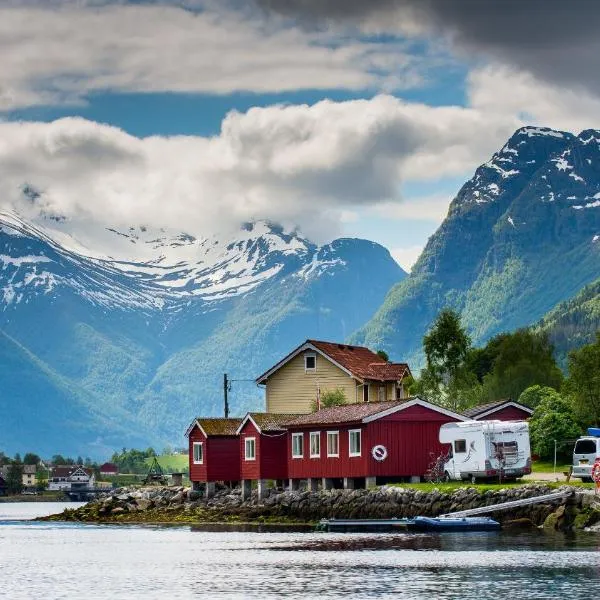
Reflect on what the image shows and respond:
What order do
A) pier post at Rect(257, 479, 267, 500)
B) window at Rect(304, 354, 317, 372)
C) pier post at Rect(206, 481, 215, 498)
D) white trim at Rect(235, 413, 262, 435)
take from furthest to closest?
window at Rect(304, 354, 317, 372) < pier post at Rect(206, 481, 215, 498) < white trim at Rect(235, 413, 262, 435) < pier post at Rect(257, 479, 267, 500)

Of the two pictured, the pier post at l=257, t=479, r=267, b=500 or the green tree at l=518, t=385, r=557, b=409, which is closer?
the pier post at l=257, t=479, r=267, b=500

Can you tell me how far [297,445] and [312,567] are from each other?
3829 cm

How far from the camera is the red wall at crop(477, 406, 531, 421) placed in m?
112

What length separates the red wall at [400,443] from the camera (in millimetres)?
97312

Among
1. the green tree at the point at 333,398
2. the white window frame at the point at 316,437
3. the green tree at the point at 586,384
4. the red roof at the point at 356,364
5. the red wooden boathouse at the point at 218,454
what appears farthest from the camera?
the red roof at the point at 356,364

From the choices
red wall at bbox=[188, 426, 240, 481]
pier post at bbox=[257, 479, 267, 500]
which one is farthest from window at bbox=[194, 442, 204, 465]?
pier post at bbox=[257, 479, 267, 500]

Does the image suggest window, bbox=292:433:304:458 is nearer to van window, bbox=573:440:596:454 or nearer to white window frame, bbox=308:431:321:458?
white window frame, bbox=308:431:321:458

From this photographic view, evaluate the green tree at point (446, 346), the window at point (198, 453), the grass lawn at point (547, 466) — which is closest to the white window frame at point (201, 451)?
the window at point (198, 453)

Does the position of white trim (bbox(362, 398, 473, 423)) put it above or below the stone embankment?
above

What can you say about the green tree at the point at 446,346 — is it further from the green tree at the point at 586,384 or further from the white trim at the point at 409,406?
the white trim at the point at 409,406

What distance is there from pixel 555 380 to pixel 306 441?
51742 mm

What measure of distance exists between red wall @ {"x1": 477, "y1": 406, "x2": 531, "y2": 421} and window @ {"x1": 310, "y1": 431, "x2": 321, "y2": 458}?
14573mm

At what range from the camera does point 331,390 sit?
123 meters

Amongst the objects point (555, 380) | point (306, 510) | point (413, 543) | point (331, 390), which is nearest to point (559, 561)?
point (413, 543)
